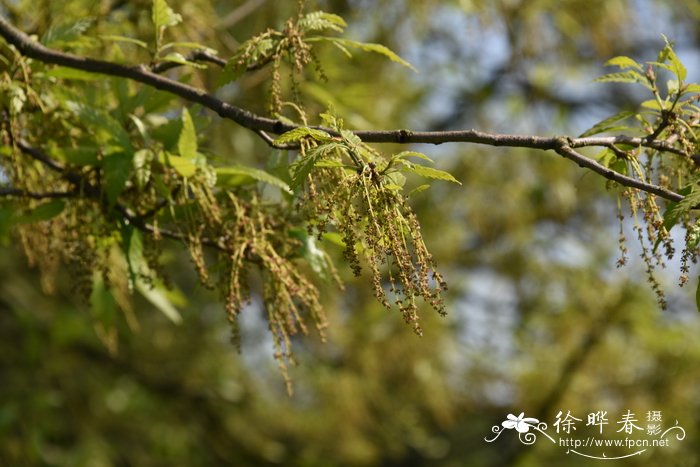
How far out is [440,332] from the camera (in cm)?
414

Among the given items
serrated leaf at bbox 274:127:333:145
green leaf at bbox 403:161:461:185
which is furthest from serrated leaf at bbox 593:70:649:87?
serrated leaf at bbox 274:127:333:145

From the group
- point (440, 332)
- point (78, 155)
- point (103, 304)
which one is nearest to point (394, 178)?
point (78, 155)

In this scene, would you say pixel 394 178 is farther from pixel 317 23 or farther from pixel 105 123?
pixel 105 123

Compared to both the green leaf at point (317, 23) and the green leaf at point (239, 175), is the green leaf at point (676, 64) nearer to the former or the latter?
the green leaf at point (317, 23)

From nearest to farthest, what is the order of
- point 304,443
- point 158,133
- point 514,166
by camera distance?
point 158,133 → point 514,166 → point 304,443

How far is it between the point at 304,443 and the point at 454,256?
4.71 feet

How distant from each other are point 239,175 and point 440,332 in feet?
8.61

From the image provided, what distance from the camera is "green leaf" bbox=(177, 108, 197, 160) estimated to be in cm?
159

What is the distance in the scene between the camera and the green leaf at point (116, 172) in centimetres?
160

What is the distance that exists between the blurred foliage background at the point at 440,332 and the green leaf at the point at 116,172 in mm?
1755

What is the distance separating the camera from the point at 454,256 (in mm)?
4695

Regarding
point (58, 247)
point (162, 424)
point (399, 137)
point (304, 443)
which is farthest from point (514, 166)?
point (399, 137)

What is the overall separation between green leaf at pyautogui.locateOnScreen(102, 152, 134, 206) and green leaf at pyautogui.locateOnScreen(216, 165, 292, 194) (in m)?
0.17

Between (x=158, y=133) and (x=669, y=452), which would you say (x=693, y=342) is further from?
(x=158, y=133)
